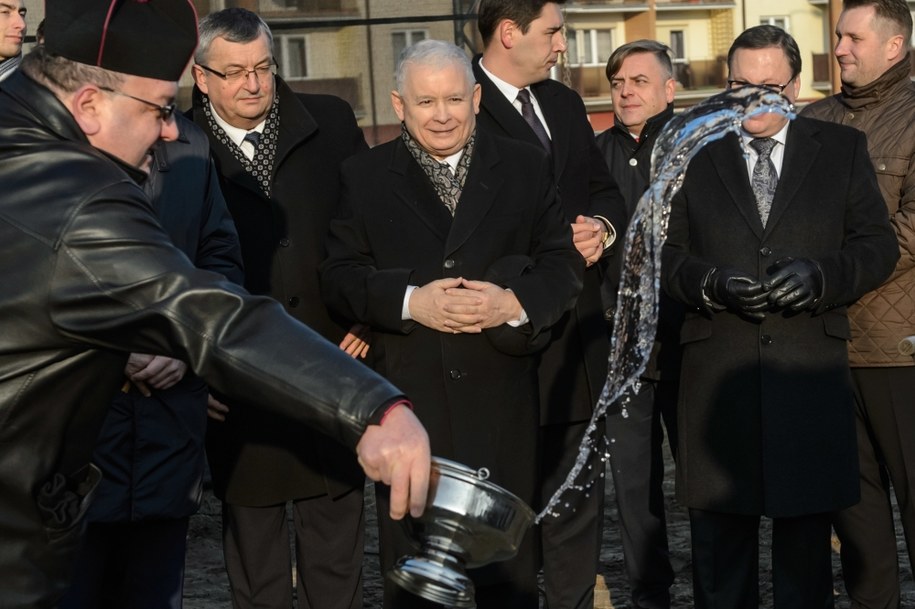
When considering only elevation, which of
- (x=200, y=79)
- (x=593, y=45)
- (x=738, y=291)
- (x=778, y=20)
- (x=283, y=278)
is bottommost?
(x=738, y=291)

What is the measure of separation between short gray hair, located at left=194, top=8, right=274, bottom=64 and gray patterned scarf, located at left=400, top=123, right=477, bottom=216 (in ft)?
2.07

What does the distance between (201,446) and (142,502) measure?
0.28 meters

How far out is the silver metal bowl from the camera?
2.91m

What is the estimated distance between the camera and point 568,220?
5.66 m

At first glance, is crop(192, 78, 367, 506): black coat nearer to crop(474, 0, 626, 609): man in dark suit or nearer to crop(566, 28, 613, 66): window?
crop(474, 0, 626, 609): man in dark suit

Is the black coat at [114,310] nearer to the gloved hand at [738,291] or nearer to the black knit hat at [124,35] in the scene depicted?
the black knit hat at [124,35]

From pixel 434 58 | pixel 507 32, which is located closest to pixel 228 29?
pixel 434 58

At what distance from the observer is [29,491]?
3.04 meters

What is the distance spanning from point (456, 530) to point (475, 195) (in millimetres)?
2182

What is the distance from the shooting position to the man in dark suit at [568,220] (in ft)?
18.4

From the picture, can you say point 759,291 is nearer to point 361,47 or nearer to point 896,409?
point 896,409

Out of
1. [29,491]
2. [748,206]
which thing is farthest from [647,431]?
[29,491]

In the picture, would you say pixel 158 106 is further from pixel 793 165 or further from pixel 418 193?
pixel 793 165

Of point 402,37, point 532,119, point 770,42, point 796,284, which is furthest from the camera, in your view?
point 402,37
